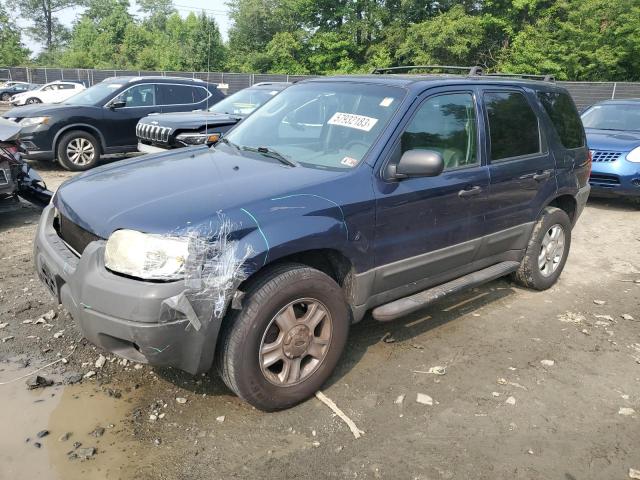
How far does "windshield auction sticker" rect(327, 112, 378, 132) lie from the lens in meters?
3.58

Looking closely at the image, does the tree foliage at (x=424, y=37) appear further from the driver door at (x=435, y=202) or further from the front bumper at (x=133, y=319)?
the front bumper at (x=133, y=319)

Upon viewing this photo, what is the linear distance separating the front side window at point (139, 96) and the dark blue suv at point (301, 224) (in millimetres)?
7002

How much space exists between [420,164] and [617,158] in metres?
6.45

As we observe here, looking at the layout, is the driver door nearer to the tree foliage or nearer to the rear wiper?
the rear wiper

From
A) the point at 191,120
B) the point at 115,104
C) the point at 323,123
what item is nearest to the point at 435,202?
the point at 323,123

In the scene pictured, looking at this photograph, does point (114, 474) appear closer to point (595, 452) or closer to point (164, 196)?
point (164, 196)

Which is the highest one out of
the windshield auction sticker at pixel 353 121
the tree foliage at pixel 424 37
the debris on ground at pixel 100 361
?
the tree foliage at pixel 424 37

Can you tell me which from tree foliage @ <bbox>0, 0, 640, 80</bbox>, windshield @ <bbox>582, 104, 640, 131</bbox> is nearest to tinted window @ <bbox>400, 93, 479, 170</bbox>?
windshield @ <bbox>582, 104, 640, 131</bbox>

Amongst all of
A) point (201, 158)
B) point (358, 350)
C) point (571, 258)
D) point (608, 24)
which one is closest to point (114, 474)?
point (358, 350)

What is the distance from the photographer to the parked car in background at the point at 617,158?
27.0 ft

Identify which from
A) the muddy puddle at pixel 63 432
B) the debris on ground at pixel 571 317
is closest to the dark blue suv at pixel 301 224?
the muddy puddle at pixel 63 432

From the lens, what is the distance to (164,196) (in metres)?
3.00

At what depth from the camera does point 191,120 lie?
8.95m

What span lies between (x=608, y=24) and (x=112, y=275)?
3453 centimetres
